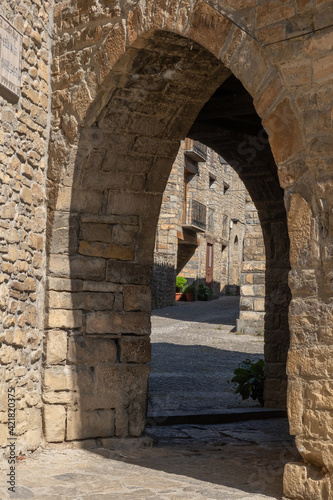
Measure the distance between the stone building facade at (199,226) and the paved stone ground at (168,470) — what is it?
12412 millimetres

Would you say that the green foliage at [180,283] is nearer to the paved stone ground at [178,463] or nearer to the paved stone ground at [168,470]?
the paved stone ground at [178,463]

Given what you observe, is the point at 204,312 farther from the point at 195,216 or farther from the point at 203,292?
the point at 195,216

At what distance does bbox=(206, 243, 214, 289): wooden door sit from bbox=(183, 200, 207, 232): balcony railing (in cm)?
160

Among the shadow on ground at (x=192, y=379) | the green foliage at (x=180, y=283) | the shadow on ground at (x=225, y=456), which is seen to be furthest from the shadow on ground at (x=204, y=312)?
the shadow on ground at (x=225, y=456)

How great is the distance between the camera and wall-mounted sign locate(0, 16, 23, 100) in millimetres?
4324

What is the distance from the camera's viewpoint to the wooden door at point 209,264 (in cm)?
2289

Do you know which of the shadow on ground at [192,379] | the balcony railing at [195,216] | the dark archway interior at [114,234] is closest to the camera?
the dark archway interior at [114,234]

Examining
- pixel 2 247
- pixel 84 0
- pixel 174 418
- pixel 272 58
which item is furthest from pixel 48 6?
pixel 174 418

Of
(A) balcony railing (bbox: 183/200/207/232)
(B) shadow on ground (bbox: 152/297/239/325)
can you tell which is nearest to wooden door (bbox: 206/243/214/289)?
(A) balcony railing (bbox: 183/200/207/232)

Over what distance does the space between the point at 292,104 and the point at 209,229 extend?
19315 millimetres

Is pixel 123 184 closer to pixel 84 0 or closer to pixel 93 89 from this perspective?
pixel 93 89

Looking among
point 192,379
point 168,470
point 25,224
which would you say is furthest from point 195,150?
point 168,470

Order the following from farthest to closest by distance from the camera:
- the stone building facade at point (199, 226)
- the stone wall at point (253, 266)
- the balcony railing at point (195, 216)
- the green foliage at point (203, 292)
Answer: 1. the green foliage at point (203, 292)
2. the balcony railing at point (195, 216)
3. the stone building facade at point (199, 226)
4. the stone wall at point (253, 266)

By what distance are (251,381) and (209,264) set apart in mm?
16106
